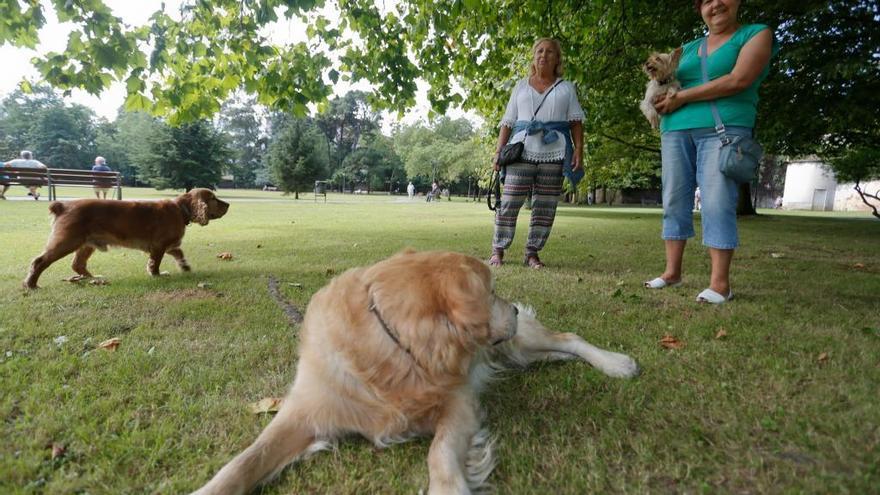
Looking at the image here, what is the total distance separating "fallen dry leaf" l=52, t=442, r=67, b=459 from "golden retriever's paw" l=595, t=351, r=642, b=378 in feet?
8.00

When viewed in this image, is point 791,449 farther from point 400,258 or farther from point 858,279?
point 858,279

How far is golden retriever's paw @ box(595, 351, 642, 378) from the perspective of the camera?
2391 mm

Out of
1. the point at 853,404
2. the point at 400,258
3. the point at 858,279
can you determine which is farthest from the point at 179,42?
the point at 858,279

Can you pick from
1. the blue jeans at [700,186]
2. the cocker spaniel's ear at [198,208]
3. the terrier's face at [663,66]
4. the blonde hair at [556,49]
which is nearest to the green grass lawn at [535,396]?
the blue jeans at [700,186]

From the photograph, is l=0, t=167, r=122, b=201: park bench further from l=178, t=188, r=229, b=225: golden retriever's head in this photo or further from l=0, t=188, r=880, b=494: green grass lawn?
l=0, t=188, r=880, b=494: green grass lawn

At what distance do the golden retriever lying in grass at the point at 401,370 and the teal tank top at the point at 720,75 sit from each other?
2896mm

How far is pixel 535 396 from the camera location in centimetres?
219

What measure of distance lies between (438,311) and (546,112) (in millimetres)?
4153

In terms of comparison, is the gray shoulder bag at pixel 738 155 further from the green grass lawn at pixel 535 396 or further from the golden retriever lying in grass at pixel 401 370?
the golden retriever lying in grass at pixel 401 370

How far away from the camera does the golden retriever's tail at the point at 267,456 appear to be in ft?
4.96

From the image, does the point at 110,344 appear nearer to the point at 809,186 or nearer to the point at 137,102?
the point at 137,102

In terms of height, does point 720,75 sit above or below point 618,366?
above

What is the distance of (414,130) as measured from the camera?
194ft

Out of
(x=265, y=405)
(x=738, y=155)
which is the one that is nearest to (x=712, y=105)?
(x=738, y=155)
